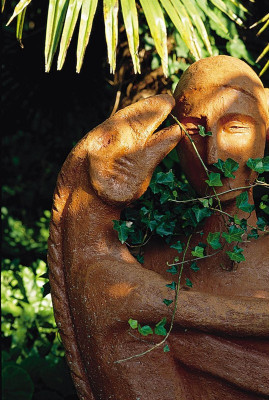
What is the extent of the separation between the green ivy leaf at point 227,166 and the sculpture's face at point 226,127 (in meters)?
0.04

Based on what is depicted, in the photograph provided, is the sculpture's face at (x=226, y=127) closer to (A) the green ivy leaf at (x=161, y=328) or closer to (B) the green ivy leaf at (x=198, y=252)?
(B) the green ivy leaf at (x=198, y=252)

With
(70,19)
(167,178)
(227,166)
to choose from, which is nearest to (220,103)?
(227,166)

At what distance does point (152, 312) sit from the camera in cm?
217

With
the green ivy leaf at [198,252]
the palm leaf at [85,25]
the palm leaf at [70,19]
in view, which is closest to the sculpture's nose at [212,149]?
the green ivy leaf at [198,252]

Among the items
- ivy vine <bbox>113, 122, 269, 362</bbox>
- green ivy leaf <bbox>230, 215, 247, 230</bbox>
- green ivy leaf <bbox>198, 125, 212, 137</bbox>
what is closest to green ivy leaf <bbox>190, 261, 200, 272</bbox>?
ivy vine <bbox>113, 122, 269, 362</bbox>

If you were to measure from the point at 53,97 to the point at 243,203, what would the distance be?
108 inches

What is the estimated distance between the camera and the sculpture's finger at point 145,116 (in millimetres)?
2334

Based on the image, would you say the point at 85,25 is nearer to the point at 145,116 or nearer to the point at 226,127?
the point at 145,116

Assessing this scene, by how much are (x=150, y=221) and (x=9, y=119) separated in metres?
3.49

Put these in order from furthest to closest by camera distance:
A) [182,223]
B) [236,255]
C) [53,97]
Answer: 1. [53,97]
2. [182,223]
3. [236,255]

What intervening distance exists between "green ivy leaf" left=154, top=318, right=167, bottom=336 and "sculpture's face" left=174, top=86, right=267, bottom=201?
0.58 metres

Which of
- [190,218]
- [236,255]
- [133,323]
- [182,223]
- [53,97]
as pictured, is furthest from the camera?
[53,97]

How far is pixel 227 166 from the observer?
227 cm

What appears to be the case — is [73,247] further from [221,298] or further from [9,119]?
[9,119]
